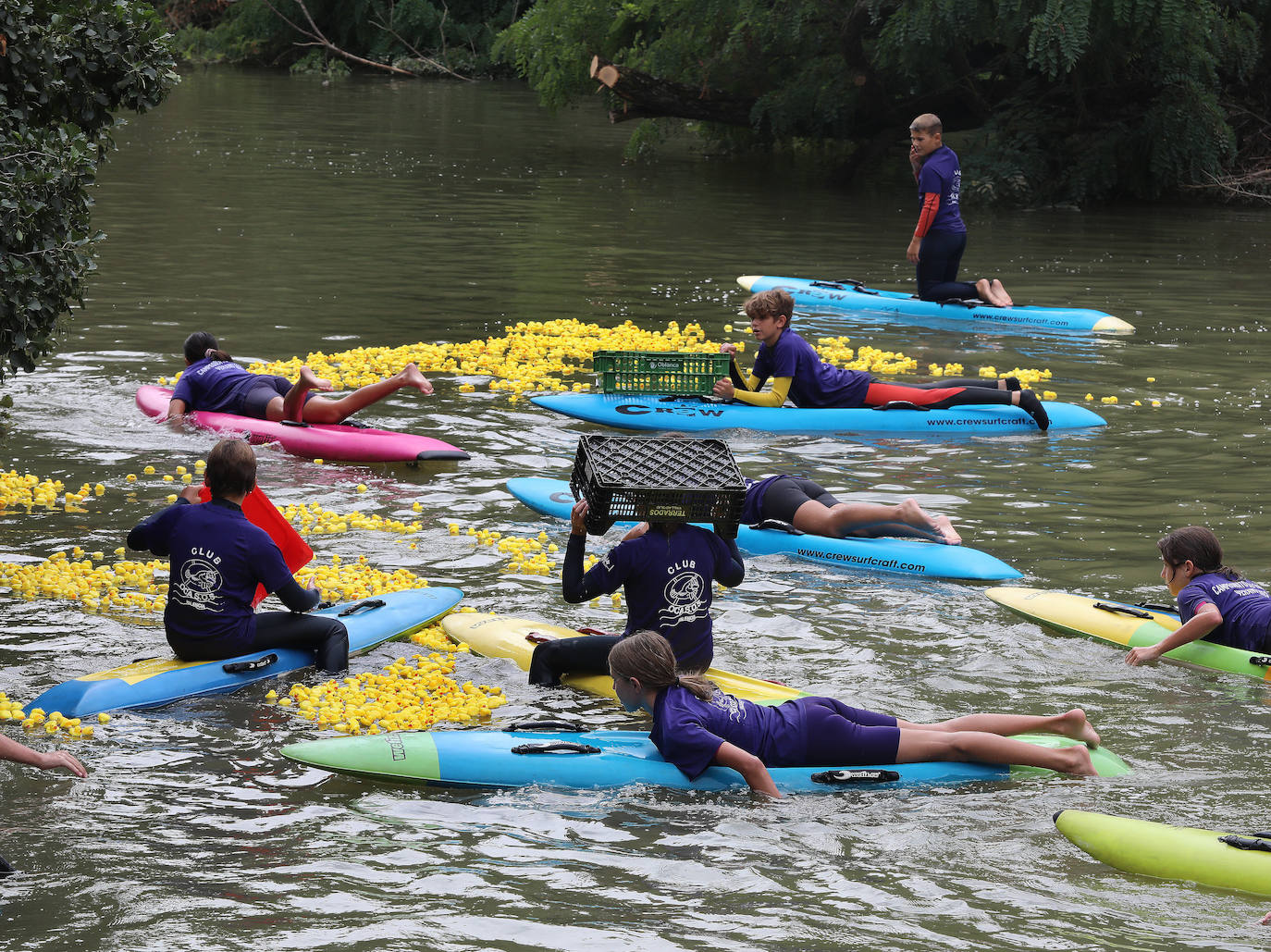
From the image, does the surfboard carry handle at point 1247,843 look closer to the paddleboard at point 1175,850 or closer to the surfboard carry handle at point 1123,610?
the paddleboard at point 1175,850

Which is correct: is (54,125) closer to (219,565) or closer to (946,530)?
(219,565)

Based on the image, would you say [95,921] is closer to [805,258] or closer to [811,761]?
[811,761]

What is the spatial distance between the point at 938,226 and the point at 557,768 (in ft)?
35.1

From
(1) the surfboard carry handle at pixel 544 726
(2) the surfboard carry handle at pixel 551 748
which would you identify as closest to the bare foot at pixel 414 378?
(1) the surfboard carry handle at pixel 544 726

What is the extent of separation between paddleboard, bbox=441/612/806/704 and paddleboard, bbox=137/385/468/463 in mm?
3186

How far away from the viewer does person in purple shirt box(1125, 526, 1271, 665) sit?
24.5ft

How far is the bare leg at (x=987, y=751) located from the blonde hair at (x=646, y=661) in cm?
112

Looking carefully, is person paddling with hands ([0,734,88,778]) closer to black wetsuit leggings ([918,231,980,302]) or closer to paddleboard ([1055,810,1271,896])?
paddleboard ([1055,810,1271,896])

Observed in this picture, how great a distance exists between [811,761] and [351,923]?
7.02 ft

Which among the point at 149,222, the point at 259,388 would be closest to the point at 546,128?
the point at 149,222

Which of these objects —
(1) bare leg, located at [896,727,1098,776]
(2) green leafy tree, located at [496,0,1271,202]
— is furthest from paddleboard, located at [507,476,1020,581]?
(2) green leafy tree, located at [496,0,1271,202]

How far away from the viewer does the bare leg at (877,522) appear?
9094 mm

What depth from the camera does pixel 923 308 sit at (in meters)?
16.1

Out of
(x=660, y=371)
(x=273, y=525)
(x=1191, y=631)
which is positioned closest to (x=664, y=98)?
(x=660, y=371)
